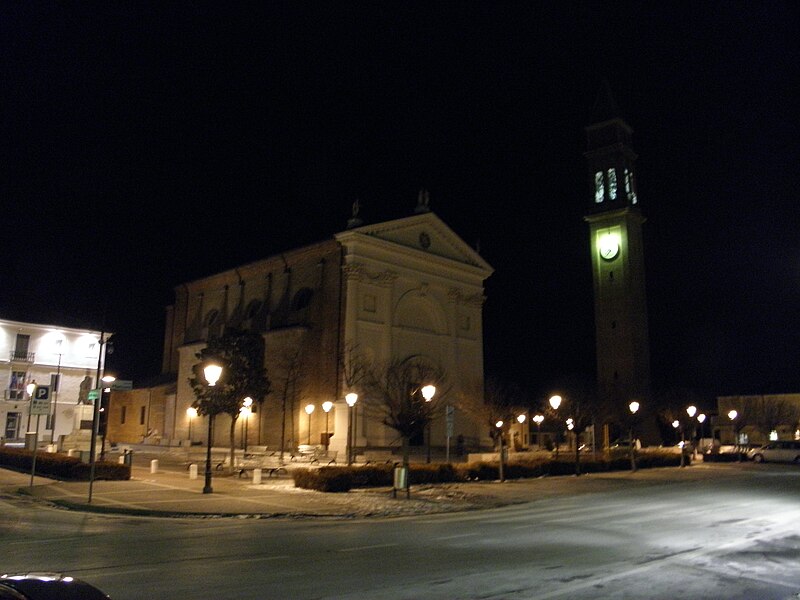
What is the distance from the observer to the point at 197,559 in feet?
38.6

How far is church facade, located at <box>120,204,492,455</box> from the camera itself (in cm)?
5122

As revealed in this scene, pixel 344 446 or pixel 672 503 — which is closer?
pixel 672 503

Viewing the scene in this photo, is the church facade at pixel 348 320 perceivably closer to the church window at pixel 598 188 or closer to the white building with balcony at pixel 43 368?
the white building with balcony at pixel 43 368

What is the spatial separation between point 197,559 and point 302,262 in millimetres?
46422


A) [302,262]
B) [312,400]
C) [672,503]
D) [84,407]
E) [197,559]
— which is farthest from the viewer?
[302,262]

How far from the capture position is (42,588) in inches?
174

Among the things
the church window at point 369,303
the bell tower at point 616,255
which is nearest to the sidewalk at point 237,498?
the church window at point 369,303

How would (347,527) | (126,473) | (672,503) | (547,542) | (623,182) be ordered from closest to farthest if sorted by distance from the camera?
(547,542), (347,527), (672,503), (126,473), (623,182)

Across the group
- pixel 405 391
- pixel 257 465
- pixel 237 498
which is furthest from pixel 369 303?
pixel 237 498

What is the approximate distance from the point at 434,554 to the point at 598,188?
75980 millimetres

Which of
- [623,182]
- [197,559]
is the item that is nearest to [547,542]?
[197,559]

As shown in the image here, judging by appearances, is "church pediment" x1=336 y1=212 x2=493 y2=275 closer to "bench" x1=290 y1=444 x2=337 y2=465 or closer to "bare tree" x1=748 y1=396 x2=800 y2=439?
"bench" x1=290 y1=444 x2=337 y2=465

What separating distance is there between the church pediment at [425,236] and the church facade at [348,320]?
0.09 m

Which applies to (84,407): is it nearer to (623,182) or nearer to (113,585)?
(113,585)
